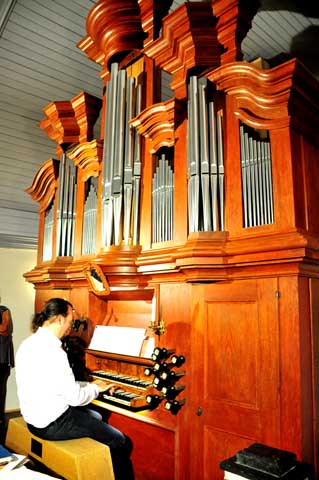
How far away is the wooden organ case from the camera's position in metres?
3.20

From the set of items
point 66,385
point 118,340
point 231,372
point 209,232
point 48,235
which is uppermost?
point 48,235

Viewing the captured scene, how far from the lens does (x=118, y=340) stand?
4695mm

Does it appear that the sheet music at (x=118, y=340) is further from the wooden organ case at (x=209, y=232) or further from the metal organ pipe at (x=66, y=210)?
the metal organ pipe at (x=66, y=210)

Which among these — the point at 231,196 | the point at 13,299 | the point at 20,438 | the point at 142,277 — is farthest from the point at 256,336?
the point at 13,299

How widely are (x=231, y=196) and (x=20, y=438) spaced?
10.1 feet

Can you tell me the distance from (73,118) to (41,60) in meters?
0.97

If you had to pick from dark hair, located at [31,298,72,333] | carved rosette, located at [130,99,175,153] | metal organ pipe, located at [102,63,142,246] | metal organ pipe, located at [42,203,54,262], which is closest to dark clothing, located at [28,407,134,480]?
dark hair, located at [31,298,72,333]

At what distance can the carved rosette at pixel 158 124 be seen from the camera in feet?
13.6

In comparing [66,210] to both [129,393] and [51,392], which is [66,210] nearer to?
[129,393]

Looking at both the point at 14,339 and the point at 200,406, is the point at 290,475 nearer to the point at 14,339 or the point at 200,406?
the point at 200,406

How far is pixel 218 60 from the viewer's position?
4074 mm

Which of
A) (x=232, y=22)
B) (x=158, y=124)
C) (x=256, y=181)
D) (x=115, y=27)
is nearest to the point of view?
(x=256, y=181)

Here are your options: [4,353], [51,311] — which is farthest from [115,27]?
[4,353]

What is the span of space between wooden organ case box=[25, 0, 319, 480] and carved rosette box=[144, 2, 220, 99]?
0.01 metres
